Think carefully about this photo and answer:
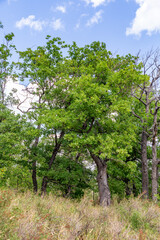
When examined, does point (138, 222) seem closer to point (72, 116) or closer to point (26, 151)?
point (72, 116)

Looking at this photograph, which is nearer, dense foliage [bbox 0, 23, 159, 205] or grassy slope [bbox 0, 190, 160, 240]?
grassy slope [bbox 0, 190, 160, 240]

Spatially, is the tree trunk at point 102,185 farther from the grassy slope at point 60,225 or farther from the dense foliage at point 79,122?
the grassy slope at point 60,225

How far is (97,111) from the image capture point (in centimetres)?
1212

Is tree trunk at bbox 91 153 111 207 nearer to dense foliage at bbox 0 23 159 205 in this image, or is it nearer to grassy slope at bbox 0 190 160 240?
dense foliage at bbox 0 23 159 205

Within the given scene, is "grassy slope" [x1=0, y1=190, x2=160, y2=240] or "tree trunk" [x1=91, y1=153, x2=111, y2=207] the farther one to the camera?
"tree trunk" [x1=91, y1=153, x2=111, y2=207]

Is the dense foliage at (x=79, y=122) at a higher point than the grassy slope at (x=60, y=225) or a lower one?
higher

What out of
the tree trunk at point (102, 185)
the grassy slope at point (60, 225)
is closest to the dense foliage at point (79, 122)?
the tree trunk at point (102, 185)

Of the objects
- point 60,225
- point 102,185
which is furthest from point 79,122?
point 60,225

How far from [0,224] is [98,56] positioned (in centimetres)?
1479

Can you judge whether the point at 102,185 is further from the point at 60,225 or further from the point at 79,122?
the point at 60,225

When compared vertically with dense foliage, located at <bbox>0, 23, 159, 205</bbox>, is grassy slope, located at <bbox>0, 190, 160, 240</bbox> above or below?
below

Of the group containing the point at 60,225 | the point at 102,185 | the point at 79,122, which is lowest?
the point at 60,225

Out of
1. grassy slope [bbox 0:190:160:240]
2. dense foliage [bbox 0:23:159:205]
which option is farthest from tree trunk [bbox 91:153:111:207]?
grassy slope [bbox 0:190:160:240]

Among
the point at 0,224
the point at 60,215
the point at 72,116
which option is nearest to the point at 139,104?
the point at 72,116
